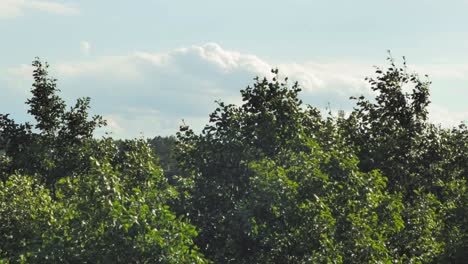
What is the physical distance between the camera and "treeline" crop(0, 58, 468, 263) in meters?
21.4

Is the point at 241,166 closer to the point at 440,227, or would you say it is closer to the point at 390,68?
the point at 440,227

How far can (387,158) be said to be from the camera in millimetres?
38344

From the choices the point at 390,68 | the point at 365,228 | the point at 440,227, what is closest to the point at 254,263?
the point at 365,228

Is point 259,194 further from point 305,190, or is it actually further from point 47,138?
point 47,138

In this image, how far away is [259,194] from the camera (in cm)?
2556

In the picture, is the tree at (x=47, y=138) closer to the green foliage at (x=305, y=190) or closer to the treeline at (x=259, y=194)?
the treeline at (x=259, y=194)

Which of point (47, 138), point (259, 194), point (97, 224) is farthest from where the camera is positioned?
point (47, 138)

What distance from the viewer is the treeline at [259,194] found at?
21.4 metres

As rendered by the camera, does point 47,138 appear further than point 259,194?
Yes

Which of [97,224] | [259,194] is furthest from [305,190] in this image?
[97,224]

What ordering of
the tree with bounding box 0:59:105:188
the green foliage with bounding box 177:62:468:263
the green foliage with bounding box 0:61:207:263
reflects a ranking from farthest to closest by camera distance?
the tree with bounding box 0:59:105:188 → the green foliage with bounding box 177:62:468:263 → the green foliage with bounding box 0:61:207:263

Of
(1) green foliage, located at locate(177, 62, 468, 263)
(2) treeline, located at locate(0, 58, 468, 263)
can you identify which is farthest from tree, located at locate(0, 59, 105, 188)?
(1) green foliage, located at locate(177, 62, 468, 263)

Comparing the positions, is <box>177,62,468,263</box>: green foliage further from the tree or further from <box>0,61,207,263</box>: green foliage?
the tree

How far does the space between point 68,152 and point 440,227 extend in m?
23.2
